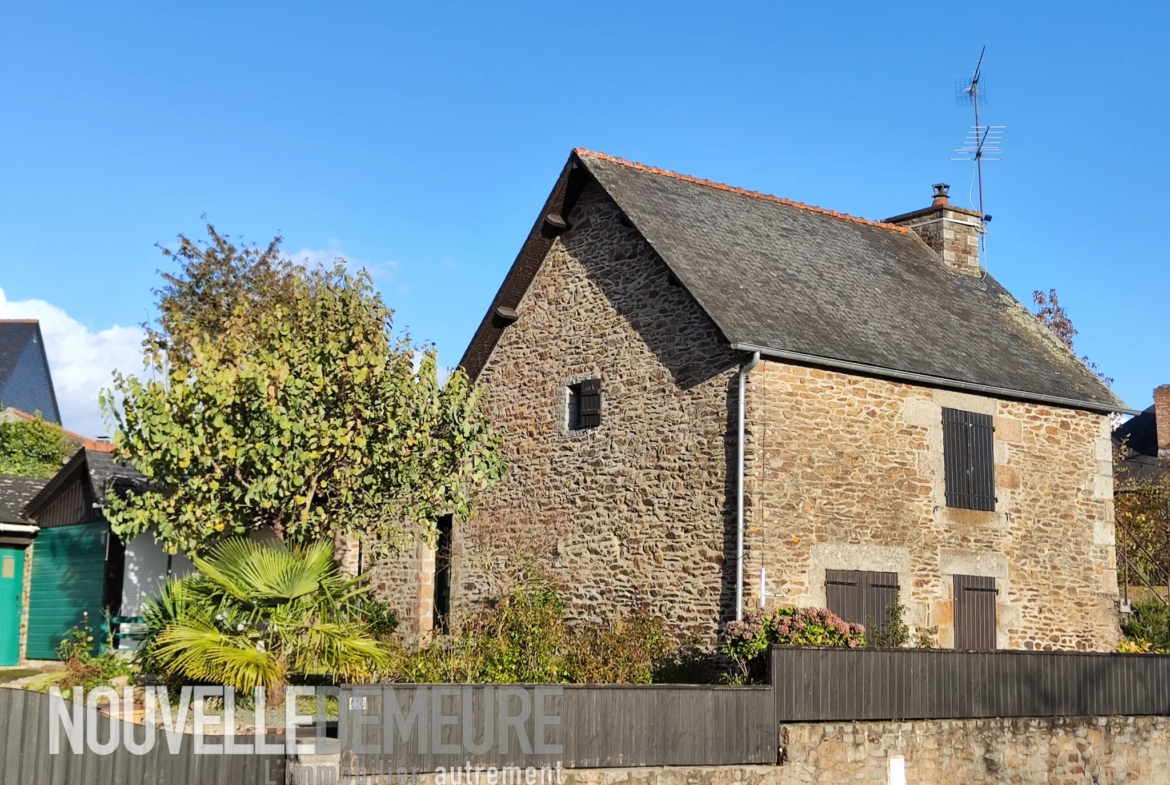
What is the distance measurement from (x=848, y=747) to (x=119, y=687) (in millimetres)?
8227

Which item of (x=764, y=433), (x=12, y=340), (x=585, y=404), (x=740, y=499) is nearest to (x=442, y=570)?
(x=585, y=404)

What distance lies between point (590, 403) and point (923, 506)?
4.76m

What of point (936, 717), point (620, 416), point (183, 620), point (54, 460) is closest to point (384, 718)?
point (183, 620)

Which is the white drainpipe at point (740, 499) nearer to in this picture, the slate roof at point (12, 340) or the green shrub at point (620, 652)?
the green shrub at point (620, 652)

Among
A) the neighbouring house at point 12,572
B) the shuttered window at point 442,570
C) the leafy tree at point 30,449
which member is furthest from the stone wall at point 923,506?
the leafy tree at point 30,449

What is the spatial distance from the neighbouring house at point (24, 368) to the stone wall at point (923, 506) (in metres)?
30.6

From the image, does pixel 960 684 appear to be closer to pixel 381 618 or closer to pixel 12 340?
pixel 381 618

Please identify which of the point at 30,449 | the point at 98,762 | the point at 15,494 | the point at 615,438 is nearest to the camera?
the point at 98,762

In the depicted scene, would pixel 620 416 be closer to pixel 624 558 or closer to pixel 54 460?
pixel 624 558

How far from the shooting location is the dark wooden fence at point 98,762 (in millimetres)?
9023

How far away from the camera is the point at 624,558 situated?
1669 cm

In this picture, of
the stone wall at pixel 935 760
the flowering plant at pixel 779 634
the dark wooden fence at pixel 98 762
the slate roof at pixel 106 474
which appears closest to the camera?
the dark wooden fence at pixel 98 762

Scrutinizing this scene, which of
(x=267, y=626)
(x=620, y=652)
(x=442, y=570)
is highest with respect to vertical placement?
(x=442, y=570)

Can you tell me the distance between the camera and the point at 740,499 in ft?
49.9
